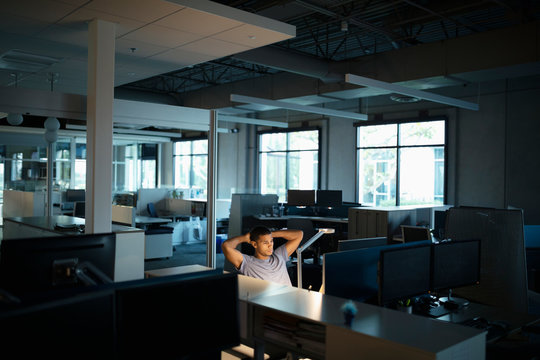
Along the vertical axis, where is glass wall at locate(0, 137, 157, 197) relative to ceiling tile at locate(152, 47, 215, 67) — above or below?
below

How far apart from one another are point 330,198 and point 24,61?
5.68 m

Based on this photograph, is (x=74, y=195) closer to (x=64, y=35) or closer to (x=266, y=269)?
(x=64, y=35)

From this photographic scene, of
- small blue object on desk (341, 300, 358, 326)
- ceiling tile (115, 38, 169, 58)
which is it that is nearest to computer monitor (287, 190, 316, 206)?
ceiling tile (115, 38, 169, 58)

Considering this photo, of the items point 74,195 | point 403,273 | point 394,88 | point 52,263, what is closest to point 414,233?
point 394,88

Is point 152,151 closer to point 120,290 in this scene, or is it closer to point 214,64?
point 214,64

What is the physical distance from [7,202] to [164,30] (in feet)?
25.1

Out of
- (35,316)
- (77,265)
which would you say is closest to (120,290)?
(35,316)

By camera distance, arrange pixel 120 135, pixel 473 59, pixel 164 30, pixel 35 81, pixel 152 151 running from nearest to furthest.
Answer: pixel 164 30 < pixel 473 59 < pixel 35 81 < pixel 120 135 < pixel 152 151

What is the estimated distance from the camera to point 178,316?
1.70 m

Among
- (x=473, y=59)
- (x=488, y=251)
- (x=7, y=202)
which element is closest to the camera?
(x=488, y=251)

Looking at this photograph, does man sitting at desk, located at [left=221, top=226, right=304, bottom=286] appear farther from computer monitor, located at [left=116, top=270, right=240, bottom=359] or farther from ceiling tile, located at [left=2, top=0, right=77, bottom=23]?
ceiling tile, located at [left=2, top=0, right=77, bottom=23]

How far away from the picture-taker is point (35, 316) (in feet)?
4.17

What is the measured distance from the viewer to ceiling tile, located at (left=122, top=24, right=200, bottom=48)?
442cm

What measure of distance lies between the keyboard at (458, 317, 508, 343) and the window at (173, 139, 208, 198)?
12687 mm
